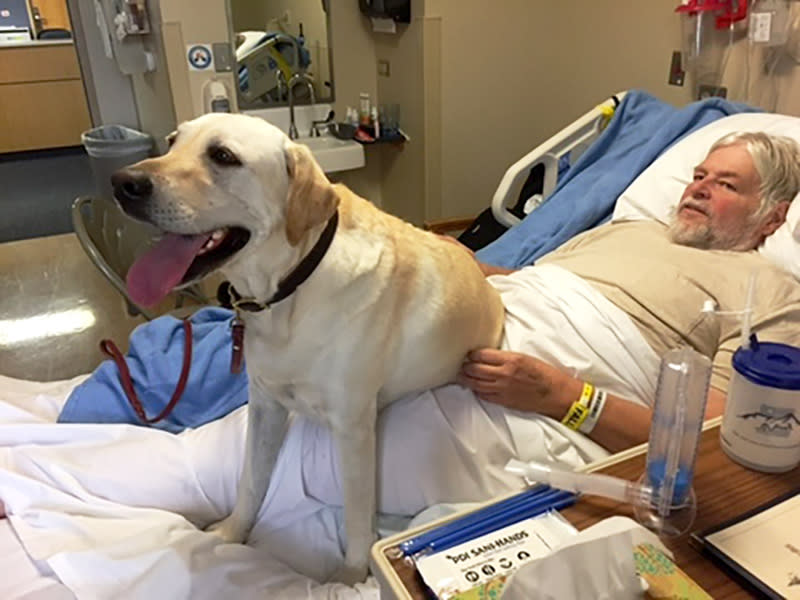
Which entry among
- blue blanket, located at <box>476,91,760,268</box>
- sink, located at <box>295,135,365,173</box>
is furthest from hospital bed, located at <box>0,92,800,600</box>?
sink, located at <box>295,135,365,173</box>

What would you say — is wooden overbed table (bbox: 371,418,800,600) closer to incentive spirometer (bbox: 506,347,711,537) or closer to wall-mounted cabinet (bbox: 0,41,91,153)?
incentive spirometer (bbox: 506,347,711,537)

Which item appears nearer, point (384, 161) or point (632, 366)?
point (632, 366)

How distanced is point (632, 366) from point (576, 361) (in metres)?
0.10

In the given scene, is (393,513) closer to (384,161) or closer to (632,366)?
(632,366)

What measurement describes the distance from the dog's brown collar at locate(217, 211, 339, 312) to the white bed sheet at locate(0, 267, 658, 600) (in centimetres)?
30

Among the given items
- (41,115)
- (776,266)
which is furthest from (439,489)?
(41,115)

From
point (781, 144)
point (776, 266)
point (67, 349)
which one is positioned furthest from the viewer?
point (67, 349)

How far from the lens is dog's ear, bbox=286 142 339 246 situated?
0.92 metres

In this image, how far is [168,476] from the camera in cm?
120

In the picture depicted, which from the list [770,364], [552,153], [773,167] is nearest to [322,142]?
[552,153]

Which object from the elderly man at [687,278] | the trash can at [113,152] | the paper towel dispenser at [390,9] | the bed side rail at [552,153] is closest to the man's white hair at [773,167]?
the elderly man at [687,278]

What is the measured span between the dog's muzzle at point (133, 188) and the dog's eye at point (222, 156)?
92 mm

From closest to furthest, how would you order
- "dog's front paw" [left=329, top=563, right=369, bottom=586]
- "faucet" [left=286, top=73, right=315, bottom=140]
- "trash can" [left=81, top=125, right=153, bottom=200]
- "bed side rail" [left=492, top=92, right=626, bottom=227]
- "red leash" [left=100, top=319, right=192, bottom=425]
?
"dog's front paw" [left=329, top=563, right=369, bottom=586], "red leash" [left=100, top=319, right=192, bottom=425], "bed side rail" [left=492, top=92, right=626, bottom=227], "faucet" [left=286, top=73, right=315, bottom=140], "trash can" [left=81, top=125, right=153, bottom=200]

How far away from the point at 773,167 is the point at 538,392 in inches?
30.8
